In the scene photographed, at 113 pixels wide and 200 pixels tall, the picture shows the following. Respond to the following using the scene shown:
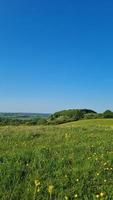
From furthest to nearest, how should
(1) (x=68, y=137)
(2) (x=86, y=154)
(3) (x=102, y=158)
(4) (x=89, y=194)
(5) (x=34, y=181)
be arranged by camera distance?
1. (1) (x=68, y=137)
2. (2) (x=86, y=154)
3. (3) (x=102, y=158)
4. (5) (x=34, y=181)
5. (4) (x=89, y=194)

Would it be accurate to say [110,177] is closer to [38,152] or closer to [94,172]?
[94,172]

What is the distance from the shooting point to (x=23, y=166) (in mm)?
9070

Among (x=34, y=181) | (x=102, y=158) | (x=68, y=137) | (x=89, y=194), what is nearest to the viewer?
(x=89, y=194)

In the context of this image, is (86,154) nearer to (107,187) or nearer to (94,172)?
(94,172)

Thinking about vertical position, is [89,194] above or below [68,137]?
below

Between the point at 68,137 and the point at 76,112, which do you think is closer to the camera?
the point at 68,137

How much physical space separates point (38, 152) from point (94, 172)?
2489 millimetres

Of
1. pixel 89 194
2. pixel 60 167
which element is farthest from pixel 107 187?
pixel 60 167

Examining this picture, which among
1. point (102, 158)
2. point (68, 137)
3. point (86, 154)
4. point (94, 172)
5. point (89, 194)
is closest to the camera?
point (89, 194)

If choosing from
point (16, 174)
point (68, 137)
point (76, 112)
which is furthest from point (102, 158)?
point (76, 112)

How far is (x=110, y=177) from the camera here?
333 inches

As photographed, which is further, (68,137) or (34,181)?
(68,137)

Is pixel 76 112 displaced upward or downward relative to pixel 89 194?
upward

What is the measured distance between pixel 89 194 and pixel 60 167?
65.7 inches
